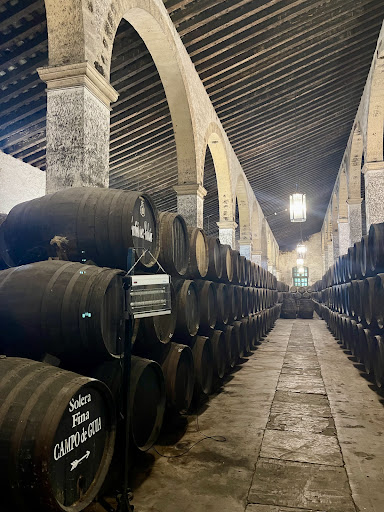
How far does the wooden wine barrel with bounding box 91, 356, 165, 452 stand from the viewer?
7.80 ft

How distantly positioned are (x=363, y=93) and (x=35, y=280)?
419 inches

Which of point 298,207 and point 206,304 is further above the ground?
point 298,207

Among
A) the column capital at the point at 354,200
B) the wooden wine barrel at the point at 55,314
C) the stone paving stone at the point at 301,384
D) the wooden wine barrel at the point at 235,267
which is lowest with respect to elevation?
the stone paving stone at the point at 301,384

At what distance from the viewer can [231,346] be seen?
5.86 m

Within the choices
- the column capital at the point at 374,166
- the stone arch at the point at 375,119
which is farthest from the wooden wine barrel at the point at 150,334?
the stone arch at the point at 375,119

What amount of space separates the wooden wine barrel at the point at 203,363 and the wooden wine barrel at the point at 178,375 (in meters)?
0.33

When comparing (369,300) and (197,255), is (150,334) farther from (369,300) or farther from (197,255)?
(369,300)

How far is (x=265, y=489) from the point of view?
7.85 feet

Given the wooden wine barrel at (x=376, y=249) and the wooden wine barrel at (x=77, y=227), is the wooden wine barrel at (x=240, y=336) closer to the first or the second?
the wooden wine barrel at (x=376, y=249)

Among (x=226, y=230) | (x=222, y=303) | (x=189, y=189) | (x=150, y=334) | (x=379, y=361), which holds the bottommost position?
(x=379, y=361)

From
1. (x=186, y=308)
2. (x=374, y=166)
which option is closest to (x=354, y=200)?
(x=374, y=166)

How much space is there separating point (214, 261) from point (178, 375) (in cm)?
205

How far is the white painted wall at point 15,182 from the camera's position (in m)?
8.74

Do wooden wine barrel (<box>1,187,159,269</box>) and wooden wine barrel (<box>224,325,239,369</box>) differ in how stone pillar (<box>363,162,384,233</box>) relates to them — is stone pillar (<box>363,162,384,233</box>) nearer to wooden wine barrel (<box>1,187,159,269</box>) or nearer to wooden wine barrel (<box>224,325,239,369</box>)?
wooden wine barrel (<box>224,325,239,369</box>)
